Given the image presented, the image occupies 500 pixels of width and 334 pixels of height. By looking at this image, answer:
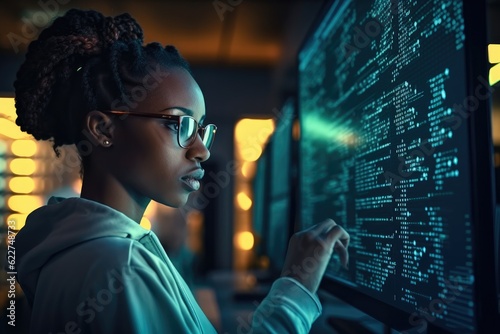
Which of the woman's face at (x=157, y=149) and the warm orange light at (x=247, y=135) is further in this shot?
the warm orange light at (x=247, y=135)

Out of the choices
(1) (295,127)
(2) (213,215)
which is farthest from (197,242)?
(1) (295,127)

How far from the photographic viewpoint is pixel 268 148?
2078 mm

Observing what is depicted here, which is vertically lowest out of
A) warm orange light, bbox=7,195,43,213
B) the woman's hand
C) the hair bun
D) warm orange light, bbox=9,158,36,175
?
the woman's hand

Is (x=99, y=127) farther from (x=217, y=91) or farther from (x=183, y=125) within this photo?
(x=217, y=91)

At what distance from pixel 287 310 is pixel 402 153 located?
0.25 meters

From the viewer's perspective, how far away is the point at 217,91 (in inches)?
241

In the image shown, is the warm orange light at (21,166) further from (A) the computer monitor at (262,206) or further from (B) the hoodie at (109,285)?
(B) the hoodie at (109,285)

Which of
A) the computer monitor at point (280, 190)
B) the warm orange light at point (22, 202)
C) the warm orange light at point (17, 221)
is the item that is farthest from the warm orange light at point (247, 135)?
the computer monitor at point (280, 190)

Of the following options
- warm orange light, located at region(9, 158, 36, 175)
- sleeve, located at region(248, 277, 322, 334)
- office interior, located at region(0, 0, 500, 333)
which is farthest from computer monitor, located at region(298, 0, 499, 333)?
warm orange light, located at region(9, 158, 36, 175)

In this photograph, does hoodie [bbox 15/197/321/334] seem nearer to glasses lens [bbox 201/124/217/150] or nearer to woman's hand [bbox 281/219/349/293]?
woman's hand [bbox 281/219/349/293]

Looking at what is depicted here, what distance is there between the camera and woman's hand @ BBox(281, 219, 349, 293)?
666 mm

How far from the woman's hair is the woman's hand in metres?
0.32

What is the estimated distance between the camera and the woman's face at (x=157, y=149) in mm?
682

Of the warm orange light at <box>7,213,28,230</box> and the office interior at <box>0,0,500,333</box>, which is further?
the office interior at <box>0,0,500,333</box>
